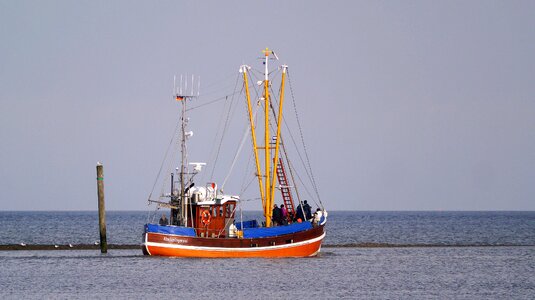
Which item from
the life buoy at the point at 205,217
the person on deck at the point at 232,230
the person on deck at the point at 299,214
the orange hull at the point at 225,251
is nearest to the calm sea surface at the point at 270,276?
the orange hull at the point at 225,251

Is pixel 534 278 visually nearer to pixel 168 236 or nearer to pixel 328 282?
pixel 328 282

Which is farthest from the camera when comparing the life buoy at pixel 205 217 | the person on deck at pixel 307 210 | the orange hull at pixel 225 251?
the person on deck at pixel 307 210

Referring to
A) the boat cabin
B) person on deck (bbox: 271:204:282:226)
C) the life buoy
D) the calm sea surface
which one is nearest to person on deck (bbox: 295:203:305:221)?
person on deck (bbox: 271:204:282:226)

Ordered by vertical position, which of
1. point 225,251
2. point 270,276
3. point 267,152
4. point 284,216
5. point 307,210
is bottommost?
point 270,276

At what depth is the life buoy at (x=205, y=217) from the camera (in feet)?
210

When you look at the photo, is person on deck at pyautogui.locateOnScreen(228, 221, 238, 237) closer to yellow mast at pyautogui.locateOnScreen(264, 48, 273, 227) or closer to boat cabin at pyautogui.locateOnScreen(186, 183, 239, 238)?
boat cabin at pyautogui.locateOnScreen(186, 183, 239, 238)

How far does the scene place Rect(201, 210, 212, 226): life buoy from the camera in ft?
210

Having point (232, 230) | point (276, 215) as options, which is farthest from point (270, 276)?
point (276, 215)

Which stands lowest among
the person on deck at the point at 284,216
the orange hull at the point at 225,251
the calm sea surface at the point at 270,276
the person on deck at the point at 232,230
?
the calm sea surface at the point at 270,276

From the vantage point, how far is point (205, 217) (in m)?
63.9

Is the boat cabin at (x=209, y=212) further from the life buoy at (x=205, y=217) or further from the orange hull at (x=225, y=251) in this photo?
the orange hull at (x=225, y=251)

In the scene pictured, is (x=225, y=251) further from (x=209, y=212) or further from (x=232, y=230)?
(x=209, y=212)

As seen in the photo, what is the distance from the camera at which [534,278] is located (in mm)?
56312

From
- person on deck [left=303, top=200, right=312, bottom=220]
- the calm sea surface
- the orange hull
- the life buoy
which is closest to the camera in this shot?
the calm sea surface
